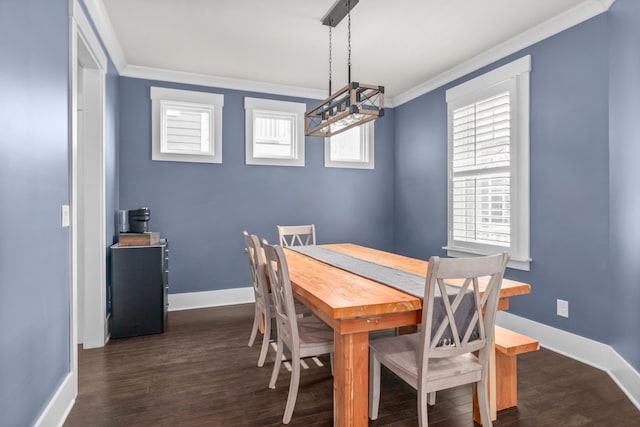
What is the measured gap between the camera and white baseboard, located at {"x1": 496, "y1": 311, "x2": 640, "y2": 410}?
7.47 feet

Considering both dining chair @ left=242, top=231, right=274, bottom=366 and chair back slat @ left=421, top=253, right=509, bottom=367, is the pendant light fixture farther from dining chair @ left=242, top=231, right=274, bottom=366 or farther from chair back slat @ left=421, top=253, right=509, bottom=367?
chair back slat @ left=421, top=253, right=509, bottom=367

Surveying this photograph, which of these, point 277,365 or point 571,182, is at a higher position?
point 571,182

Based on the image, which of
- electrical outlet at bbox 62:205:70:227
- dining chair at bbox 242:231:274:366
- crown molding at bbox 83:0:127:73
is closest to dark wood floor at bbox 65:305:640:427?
dining chair at bbox 242:231:274:366

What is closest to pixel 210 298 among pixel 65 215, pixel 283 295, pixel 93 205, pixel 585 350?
pixel 93 205

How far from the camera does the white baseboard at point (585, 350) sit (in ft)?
7.47

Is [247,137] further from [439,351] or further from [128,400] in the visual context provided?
[439,351]

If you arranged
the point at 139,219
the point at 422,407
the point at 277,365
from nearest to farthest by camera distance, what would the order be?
the point at 422,407
the point at 277,365
the point at 139,219

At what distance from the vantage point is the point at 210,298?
169 inches

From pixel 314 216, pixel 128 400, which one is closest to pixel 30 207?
pixel 128 400

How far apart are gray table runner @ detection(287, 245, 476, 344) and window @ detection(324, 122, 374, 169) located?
75.8 inches

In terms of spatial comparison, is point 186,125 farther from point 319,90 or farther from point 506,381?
point 506,381

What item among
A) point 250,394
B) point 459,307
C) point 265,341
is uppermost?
point 459,307

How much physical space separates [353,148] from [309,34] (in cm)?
212

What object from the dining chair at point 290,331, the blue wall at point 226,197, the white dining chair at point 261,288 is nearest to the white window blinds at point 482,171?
the blue wall at point 226,197
